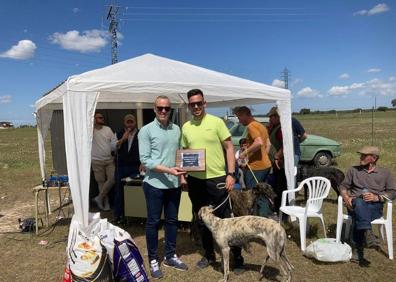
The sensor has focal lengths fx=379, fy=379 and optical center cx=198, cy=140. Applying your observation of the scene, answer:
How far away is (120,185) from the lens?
6035 mm

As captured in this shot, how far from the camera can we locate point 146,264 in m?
4.52

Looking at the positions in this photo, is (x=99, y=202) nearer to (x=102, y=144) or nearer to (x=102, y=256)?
(x=102, y=144)

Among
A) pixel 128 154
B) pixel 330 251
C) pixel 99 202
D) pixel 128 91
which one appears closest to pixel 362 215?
pixel 330 251

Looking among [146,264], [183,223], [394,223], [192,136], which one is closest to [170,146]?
[192,136]

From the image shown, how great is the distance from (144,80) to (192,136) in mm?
1329

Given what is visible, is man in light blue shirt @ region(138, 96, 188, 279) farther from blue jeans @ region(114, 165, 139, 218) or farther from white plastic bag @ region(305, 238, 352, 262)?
blue jeans @ region(114, 165, 139, 218)

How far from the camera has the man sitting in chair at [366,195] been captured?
423cm

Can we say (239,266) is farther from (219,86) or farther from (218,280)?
(219,86)

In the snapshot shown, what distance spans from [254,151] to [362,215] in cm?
169

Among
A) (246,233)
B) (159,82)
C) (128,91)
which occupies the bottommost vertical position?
(246,233)

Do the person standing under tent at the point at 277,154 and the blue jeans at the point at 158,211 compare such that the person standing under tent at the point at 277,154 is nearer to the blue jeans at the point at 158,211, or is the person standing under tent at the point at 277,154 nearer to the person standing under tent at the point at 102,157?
the blue jeans at the point at 158,211

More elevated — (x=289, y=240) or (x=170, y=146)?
(x=170, y=146)

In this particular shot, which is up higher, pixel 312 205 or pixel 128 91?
pixel 128 91

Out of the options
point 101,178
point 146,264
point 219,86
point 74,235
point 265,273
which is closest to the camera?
point 74,235
